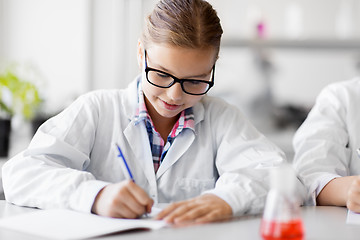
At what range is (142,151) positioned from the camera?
1.49 m

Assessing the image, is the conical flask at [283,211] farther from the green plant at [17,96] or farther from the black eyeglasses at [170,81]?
the green plant at [17,96]

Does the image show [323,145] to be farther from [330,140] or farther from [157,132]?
[157,132]

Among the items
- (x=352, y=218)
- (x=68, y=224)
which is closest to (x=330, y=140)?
(x=352, y=218)

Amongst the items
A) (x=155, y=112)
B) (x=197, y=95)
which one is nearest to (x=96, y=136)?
(x=155, y=112)

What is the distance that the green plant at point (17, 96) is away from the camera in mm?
2445

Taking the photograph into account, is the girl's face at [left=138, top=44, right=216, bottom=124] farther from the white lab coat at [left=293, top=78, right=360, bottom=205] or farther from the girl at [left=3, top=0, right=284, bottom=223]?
the white lab coat at [left=293, top=78, right=360, bottom=205]

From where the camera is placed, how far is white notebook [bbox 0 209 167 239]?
970 mm

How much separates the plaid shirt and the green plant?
1106 millimetres

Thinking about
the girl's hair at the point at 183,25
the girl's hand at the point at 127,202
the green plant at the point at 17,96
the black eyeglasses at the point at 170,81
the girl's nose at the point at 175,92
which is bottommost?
the green plant at the point at 17,96

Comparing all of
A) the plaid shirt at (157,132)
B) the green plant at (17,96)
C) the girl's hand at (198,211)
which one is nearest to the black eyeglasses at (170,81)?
the plaid shirt at (157,132)

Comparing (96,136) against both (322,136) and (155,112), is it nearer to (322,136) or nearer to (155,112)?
(155,112)

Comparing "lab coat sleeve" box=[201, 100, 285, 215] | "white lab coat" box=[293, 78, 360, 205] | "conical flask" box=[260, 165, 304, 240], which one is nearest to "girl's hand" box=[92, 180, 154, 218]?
"lab coat sleeve" box=[201, 100, 285, 215]

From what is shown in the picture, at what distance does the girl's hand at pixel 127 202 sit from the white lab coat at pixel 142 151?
0.74 feet

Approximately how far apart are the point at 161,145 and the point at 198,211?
0.44 m
